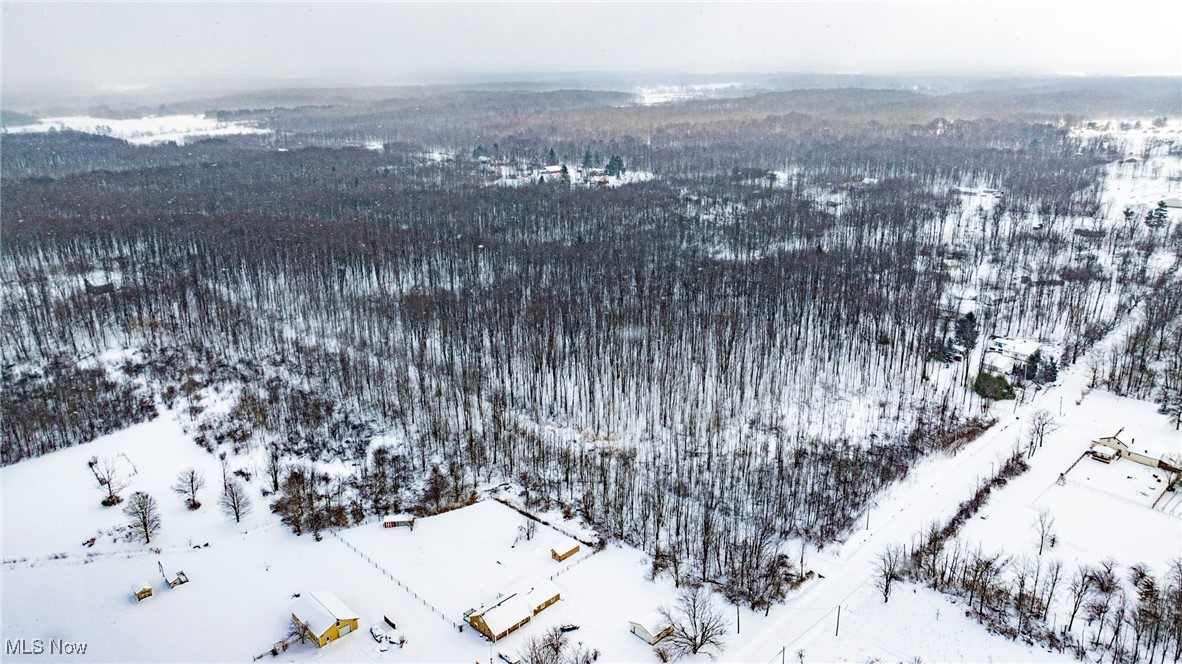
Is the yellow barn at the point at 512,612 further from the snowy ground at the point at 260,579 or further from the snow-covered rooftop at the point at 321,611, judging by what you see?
the snow-covered rooftop at the point at 321,611


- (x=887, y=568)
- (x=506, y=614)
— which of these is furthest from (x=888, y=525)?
(x=506, y=614)

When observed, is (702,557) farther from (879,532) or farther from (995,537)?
(995,537)

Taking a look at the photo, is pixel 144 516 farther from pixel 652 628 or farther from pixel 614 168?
pixel 614 168

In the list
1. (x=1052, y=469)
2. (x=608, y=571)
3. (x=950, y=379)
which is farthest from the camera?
(x=950, y=379)

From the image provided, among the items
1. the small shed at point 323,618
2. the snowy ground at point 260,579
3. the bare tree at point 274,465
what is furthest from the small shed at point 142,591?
the bare tree at point 274,465

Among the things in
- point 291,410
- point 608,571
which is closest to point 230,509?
point 291,410

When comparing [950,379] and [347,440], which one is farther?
[950,379]

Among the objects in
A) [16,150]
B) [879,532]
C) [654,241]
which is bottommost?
[879,532]
